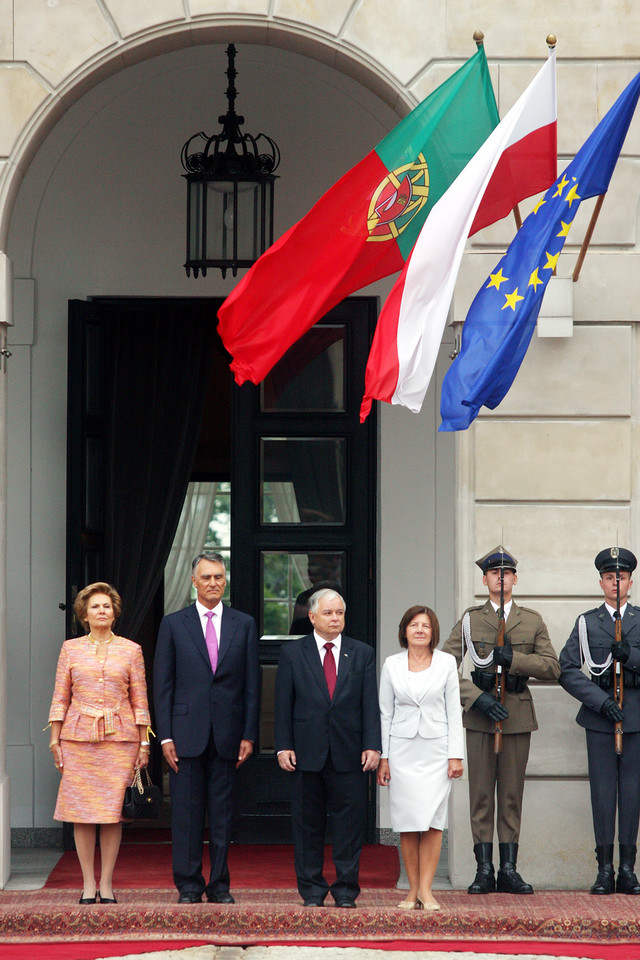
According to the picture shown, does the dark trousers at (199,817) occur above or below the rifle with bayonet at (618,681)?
below

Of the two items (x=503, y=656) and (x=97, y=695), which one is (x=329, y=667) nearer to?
(x=503, y=656)

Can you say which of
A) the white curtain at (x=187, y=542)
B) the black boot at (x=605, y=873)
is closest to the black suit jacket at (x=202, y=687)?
the black boot at (x=605, y=873)

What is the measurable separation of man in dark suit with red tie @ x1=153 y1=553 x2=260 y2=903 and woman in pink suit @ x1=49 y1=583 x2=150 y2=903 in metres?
0.18

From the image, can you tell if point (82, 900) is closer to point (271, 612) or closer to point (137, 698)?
point (137, 698)

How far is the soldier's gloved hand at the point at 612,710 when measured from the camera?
7758mm

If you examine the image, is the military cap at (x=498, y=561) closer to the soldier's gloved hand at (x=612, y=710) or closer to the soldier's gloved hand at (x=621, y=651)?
the soldier's gloved hand at (x=621, y=651)

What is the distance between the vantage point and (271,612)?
10.0 metres

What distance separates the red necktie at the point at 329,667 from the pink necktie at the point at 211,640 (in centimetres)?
58

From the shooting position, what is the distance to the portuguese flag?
302 inches

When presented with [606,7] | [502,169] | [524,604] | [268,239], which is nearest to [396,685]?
[524,604]

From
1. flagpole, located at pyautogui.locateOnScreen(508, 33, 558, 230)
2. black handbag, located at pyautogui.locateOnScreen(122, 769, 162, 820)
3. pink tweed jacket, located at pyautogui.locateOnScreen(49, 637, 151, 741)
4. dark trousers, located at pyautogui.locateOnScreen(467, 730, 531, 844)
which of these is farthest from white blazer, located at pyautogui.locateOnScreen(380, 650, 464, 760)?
flagpole, located at pyautogui.locateOnScreen(508, 33, 558, 230)

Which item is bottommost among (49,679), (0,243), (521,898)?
(521,898)

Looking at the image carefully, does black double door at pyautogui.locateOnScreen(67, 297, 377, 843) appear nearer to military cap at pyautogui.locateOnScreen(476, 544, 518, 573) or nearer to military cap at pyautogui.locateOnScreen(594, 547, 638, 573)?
military cap at pyautogui.locateOnScreen(476, 544, 518, 573)

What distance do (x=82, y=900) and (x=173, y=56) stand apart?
5624 millimetres
